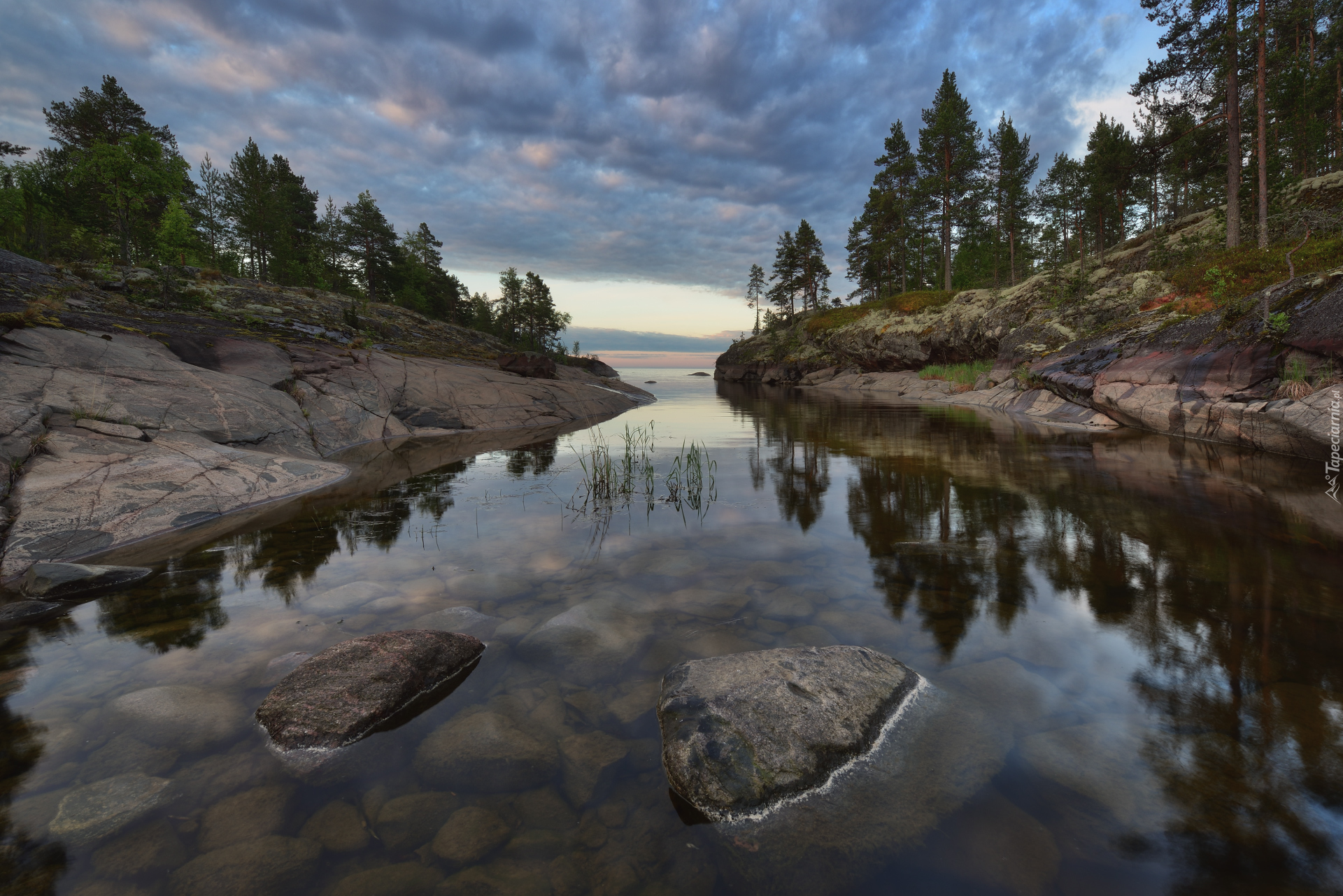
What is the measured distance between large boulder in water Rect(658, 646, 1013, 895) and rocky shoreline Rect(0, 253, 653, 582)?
8716 mm

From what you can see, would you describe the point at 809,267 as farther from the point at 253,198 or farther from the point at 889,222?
the point at 253,198

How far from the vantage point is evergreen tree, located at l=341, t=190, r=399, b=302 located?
175 feet

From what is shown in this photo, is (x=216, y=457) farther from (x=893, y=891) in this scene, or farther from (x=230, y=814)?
(x=893, y=891)

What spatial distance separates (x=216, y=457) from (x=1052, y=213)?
251 feet

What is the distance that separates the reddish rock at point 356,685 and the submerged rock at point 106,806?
600 mm

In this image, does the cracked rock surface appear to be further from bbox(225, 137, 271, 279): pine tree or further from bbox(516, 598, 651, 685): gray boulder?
bbox(225, 137, 271, 279): pine tree

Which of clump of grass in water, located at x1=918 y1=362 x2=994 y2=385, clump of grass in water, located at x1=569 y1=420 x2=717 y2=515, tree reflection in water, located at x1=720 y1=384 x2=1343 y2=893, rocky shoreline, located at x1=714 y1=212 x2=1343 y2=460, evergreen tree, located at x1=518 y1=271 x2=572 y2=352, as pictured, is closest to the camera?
tree reflection in water, located at x1=720 y1=384 x2=1343 y2=893

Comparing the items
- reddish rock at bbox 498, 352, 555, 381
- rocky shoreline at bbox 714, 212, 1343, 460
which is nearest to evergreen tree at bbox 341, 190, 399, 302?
reddish rock at bbox 498, 352, 555, 381

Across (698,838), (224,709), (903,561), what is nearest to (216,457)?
(224,709)

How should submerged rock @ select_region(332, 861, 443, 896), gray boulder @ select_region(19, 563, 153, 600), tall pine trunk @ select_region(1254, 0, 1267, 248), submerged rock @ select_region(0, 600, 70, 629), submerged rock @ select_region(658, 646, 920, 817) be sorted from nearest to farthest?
submerged rock @ select_region(332, 861, 443, 896), submerged rock @ select_region(658, 646, 920, 817), submerged rock @ select_region(0, 600, 70, 629), gray boulder @ select_region(19, 563, 153, 600), tall pine trunk @ select_region(1254, 0, 1267, 248)

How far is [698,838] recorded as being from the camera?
2.75 metres

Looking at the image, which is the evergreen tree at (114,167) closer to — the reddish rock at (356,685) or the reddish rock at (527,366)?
the reddish rock at (527,366)

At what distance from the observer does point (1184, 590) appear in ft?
18.2

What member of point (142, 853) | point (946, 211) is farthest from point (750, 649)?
point (946, 211)
